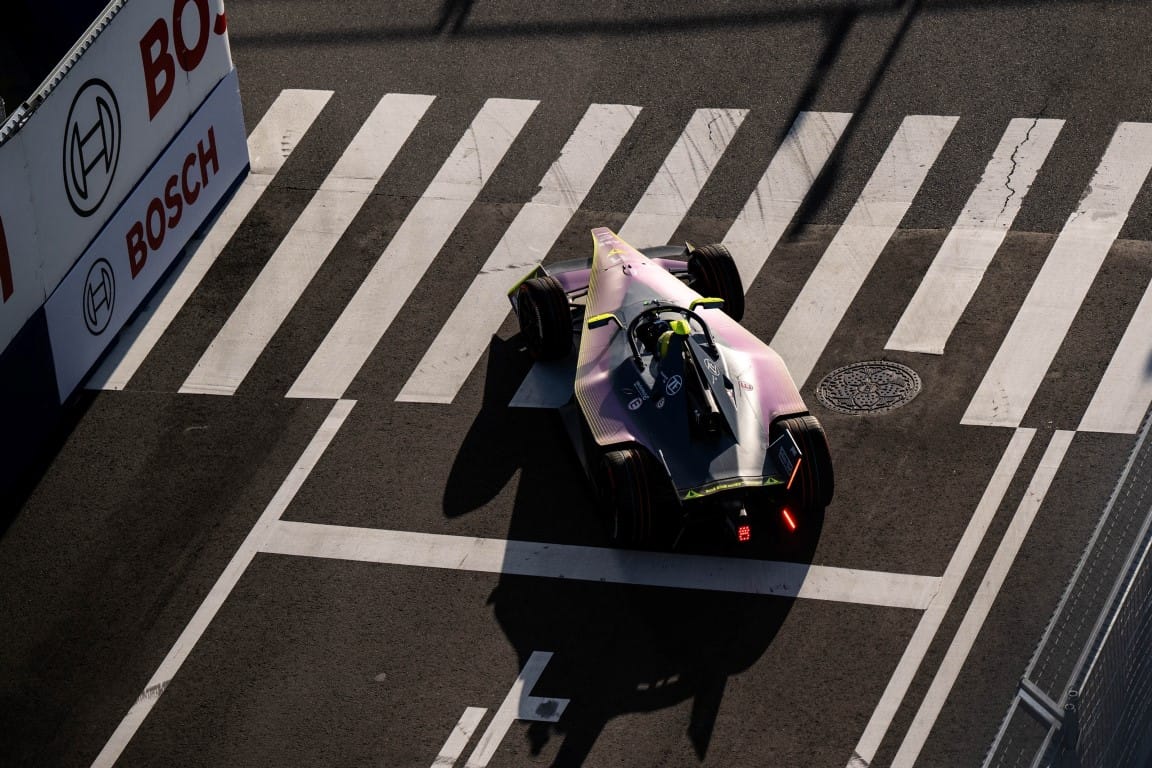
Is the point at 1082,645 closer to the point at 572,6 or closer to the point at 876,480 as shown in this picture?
the point at 876,480

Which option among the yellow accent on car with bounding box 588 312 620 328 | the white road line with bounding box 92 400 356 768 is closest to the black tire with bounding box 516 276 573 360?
the yellow accent on car with bounding box 588 312 620 328

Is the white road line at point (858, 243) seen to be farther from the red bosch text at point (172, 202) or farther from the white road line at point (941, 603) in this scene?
the red bosch text at point (172, 202)

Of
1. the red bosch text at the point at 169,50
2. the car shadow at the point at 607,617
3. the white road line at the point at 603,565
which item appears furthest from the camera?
the red bosch text at the point at 169,50

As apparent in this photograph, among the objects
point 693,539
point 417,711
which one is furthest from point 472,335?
point 417,711

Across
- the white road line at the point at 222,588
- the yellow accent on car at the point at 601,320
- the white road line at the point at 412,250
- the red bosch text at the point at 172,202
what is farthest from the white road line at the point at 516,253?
the red bosch text at the point at 172,202

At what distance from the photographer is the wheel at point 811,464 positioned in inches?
560

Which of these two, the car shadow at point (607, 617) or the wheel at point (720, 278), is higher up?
the wheel at point (720, 278)

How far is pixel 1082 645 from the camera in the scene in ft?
40.2

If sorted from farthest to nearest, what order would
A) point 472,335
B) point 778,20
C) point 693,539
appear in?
point 778,20 → point 472,335 → point 693,539

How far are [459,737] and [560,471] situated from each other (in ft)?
10.7

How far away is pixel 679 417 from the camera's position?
14.3m

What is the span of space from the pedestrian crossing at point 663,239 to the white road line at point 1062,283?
0.02 meters

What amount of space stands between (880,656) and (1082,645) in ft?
6.14

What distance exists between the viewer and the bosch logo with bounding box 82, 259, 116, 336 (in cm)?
1708
